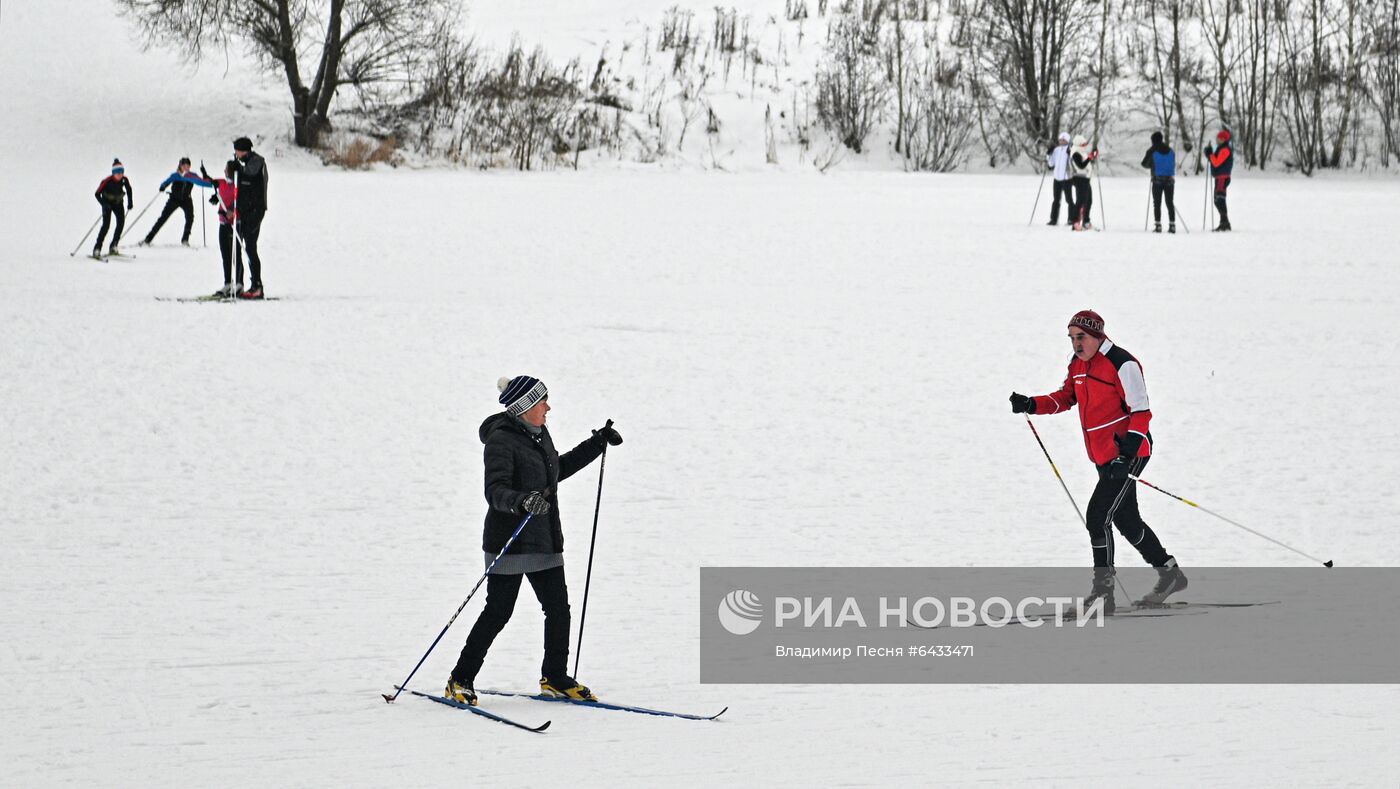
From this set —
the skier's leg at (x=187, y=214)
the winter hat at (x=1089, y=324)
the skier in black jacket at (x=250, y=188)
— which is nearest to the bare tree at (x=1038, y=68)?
the skier's leg at (x=187, y=214)

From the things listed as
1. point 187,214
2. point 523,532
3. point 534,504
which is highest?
point 187,214

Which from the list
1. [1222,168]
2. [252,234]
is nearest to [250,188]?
[252,234]

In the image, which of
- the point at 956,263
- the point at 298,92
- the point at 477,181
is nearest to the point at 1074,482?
the point at 956,263

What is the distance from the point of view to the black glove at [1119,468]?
677 cm

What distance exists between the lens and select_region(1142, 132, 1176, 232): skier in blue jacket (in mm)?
21141

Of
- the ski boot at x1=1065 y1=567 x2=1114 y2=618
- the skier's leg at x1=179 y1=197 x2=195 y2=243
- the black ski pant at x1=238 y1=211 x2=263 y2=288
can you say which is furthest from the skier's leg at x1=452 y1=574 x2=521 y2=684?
the skier's leg at x1=179 y1=197 x2=195 y2=243

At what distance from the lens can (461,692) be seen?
5.62 metres

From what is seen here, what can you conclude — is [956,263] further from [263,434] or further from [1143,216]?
[263,434]

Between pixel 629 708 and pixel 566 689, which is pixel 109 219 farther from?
pixel 629 708

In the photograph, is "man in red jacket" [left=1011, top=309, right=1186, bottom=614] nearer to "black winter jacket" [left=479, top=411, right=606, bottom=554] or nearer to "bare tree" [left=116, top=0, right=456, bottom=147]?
"black winter jacket" [left=479, top=411, right=606, bottom=554]

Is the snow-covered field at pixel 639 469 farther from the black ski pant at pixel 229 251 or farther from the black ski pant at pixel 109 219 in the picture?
the black ski pant at pixel 229 251

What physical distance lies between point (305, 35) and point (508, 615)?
36371mm

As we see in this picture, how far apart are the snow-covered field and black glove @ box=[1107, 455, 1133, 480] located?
1240 mm

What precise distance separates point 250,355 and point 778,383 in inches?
189
